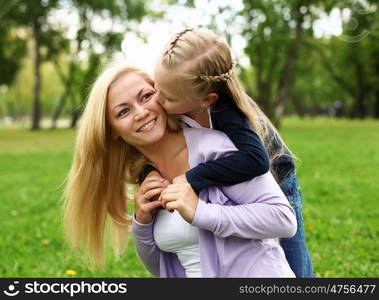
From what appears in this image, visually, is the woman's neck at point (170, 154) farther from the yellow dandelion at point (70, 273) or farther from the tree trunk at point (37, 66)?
the tree trunk at point (37, 66)

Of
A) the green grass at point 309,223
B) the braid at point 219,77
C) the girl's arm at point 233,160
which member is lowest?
the green grass at point 309,223

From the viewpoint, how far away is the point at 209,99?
2127 mm

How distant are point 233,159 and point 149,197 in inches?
18.1

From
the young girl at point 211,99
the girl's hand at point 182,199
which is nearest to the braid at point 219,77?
the young girl at point 211,99

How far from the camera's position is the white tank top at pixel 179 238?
223cm

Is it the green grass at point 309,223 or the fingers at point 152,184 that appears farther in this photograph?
the green grass at point 309,223

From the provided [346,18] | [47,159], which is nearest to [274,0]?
[346,18]

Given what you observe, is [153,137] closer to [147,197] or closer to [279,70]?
[147,197]

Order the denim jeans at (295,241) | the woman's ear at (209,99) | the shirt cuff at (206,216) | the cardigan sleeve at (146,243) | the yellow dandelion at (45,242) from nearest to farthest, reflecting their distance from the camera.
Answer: the shirt cuff at (206,216) → the woman's ear at (209,99) → the cardigan sleeve at (146,243) → the denim jeans at (295,241) → the yellow dandelion at (45,242)

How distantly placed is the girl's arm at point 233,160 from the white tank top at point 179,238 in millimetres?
222

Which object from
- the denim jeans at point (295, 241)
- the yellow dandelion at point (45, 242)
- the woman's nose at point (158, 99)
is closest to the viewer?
the woman's nose at point (158, 99)

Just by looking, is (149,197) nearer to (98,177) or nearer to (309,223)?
(98,177)

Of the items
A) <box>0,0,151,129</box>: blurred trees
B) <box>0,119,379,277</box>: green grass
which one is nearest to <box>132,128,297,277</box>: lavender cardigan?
<box>0,119,379,277</box>: green grass

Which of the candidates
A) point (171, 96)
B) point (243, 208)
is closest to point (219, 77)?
point (171, 96)
